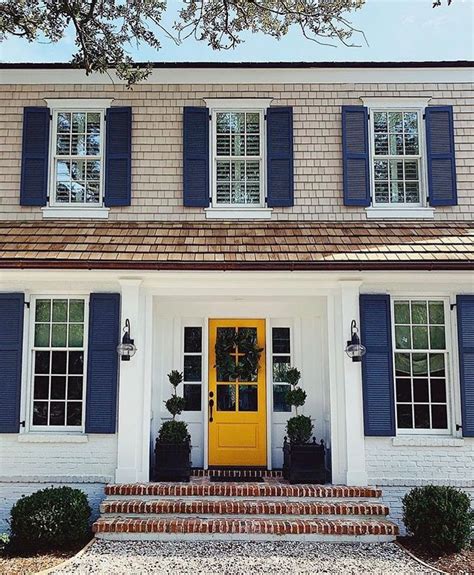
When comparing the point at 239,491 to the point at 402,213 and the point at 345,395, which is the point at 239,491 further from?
the point at 402,213

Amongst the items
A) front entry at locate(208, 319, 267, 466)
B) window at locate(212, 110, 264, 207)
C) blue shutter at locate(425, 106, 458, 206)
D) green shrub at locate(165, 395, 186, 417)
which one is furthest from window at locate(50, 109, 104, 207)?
blue shutter at locate(425, 106, 458, 206)

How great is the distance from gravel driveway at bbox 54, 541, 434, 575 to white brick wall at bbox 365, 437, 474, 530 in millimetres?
1046

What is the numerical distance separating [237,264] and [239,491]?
2857 mm

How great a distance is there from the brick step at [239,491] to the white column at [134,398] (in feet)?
0.77

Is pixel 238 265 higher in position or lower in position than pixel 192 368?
higher

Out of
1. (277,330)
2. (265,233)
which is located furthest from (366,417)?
(265,233)

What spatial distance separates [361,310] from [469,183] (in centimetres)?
299

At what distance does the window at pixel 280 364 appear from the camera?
27.0ft

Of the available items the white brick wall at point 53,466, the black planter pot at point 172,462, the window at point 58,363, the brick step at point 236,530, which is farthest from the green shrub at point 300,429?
the window at point 58,363

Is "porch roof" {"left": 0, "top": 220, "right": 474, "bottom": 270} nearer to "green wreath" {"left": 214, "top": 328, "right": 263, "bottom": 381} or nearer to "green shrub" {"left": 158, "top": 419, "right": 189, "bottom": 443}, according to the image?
"green wreath" {"left": 214, "top": 328, "right": 263, "bottom": 381}

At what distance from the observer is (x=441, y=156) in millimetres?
8406

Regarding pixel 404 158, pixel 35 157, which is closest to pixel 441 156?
pixel 404 158

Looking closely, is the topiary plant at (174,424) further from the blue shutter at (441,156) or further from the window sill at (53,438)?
the blue shutter at (441,156)

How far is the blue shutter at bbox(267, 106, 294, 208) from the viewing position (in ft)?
27.5
